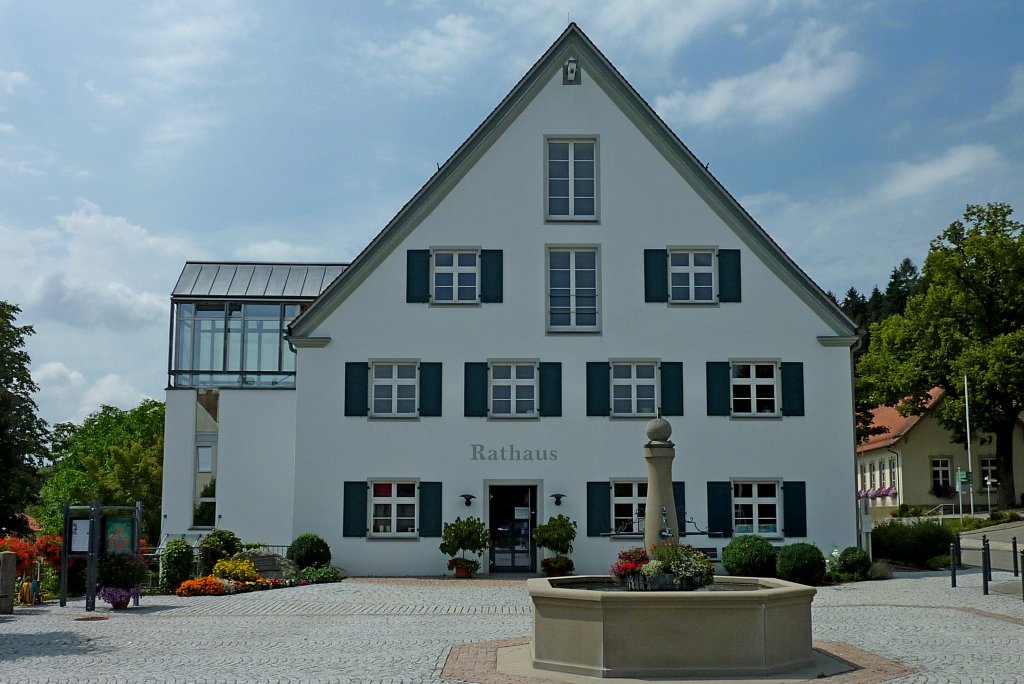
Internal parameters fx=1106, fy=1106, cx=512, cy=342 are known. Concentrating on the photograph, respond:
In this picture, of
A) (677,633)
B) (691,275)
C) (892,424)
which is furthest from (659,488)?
(892,424)

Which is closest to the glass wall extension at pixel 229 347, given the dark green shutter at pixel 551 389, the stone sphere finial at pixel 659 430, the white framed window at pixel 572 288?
the dark green shutter at pixel 551 389

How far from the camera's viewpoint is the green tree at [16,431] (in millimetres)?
31078

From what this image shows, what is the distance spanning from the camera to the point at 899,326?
53.8m

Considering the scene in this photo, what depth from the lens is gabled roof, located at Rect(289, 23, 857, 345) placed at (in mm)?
26656

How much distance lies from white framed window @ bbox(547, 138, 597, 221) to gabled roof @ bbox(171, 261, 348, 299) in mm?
8086

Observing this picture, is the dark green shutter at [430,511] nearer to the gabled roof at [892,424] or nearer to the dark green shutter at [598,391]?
the dark green shutter at [598,391]

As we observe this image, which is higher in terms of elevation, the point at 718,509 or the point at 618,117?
the point at 618,117

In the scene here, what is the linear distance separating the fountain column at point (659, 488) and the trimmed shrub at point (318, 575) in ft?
37.9

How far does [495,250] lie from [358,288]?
3.44 metres

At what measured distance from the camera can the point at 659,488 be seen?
14.5m

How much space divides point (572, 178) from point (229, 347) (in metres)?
10.5

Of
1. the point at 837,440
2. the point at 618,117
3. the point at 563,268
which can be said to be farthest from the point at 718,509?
the point at 618,117

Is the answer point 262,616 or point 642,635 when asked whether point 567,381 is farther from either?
point 642,635

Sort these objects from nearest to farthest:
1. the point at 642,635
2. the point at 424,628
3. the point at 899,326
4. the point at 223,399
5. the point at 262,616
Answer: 1. the point at 642,635
2. the point at 424,628
3. the point at 262,616
4. the point at 223,399
5. the point at 899,326
